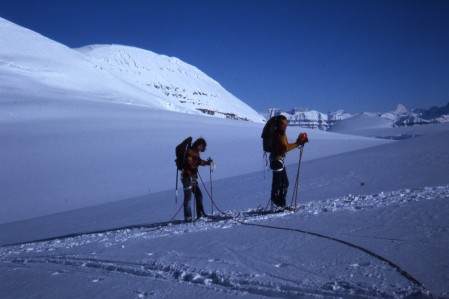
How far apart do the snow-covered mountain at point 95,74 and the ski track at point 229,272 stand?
120ft

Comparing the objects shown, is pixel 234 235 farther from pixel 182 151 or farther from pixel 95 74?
pixel 95 74

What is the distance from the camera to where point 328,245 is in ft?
14.0

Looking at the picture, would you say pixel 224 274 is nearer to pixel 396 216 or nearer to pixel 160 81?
pixel 396 216

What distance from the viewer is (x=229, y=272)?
3801mm

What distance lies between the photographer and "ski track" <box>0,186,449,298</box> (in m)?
3.16

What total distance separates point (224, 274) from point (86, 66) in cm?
7870

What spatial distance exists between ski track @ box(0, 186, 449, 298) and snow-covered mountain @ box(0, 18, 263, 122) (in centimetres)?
3669

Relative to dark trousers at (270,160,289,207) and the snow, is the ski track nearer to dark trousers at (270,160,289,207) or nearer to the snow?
the snow

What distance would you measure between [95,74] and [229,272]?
245 feet

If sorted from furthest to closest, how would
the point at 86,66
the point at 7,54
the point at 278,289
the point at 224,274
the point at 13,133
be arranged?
the point at 86,66, the point at 7,54, the point at 13,133, the point at 224,274, the point at 278,289

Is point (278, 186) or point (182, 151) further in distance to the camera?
point (182, 151)

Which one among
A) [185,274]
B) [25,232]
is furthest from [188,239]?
[25,232]

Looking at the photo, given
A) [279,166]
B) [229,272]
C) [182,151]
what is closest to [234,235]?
[229,272]

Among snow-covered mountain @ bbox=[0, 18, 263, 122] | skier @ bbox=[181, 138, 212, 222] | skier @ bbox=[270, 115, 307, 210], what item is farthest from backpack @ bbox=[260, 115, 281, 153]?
snow-covered mountain @ bbox=[0, 18, 263, 122]
